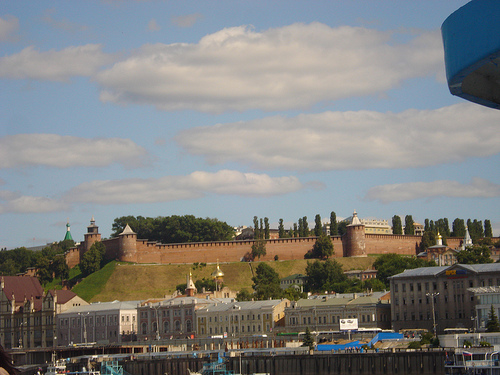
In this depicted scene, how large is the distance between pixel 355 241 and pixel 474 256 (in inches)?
1319

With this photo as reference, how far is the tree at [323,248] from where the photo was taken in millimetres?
158125

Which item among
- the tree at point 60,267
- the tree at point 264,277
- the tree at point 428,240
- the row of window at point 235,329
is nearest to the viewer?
the row of window at point 235,329

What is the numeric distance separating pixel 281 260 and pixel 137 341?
55367 mm

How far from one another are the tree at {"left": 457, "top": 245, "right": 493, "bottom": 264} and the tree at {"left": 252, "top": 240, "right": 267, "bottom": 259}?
135ft

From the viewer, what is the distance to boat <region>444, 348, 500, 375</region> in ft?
199

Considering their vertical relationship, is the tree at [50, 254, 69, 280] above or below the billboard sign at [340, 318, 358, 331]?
above

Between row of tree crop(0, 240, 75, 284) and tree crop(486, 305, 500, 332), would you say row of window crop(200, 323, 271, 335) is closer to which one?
tree crop(486, 305, 500, 332)

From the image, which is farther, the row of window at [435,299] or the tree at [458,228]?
the tree at [458,228]

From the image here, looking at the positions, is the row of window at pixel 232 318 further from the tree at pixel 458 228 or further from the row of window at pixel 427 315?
the tree at pixel 458 228

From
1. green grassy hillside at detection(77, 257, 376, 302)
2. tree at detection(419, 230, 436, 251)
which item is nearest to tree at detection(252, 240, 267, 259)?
green grassy hillside at detection(77, 257, 376, 302)

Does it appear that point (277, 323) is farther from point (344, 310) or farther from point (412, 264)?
point (412, 264)

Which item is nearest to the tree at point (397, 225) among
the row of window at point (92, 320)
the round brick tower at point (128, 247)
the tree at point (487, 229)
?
the tree at point (487, 229)

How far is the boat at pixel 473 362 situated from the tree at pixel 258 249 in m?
96.1

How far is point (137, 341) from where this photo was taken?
10994 cm
